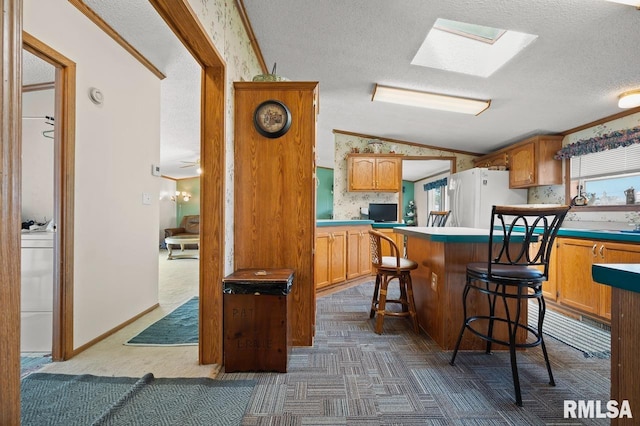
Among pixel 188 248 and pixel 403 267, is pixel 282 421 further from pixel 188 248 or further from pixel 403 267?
pixel 188 248

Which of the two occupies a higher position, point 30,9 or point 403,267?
point 30,9

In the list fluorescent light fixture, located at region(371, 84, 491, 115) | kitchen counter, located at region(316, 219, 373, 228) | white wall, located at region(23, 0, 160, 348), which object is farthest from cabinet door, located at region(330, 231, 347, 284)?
white wall, located at region(23, 0, 160, 348)

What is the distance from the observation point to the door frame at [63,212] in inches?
76.1

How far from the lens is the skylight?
7.75ft

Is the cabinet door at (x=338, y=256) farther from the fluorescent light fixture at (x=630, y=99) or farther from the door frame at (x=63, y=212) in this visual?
the fluorescent light fixture at (x=630, y=99)

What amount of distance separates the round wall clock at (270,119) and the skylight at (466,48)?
1.42 meters

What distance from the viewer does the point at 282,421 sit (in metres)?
1.41

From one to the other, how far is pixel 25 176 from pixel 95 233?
889 mm

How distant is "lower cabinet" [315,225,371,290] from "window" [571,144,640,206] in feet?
9.23

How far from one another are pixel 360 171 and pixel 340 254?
179cm

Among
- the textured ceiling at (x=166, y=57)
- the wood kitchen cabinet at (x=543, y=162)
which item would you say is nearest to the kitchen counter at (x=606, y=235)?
the wood kitchen cabinet at (x=543, y=162)

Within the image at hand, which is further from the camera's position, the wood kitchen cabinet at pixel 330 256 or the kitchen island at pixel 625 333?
the wood kitchen cabinet at pixel 330 256

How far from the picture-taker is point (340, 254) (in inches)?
148

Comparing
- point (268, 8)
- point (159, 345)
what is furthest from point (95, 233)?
point (268, 8)
